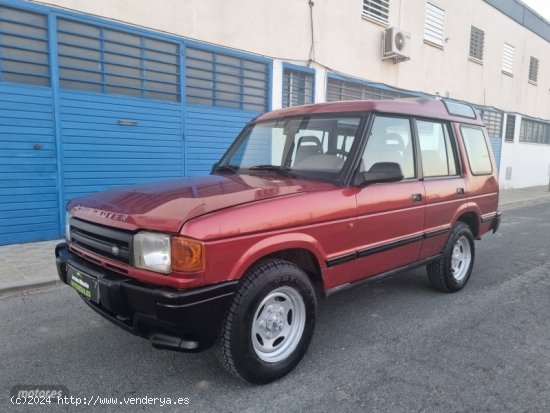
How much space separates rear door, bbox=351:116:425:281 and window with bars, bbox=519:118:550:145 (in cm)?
1902

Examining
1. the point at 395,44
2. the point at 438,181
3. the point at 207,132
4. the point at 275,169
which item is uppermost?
the point at 395,44

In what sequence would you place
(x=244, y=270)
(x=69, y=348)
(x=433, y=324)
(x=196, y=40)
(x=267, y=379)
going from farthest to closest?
(x=196, y=40)
(x=433, y=324)
(x=69, y=348)
(x=267, y=379)
(x=244, y=270)

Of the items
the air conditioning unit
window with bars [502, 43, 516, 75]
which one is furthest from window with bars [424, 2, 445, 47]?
window with bars [502, 43, 516, 75]

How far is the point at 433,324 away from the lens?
3.65 m

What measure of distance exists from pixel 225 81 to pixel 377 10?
19.2 ft

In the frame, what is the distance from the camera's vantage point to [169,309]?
2236mm

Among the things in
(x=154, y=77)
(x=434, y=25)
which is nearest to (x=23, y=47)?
(x=154, y=77)

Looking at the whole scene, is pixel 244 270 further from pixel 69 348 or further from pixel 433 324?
pixel 433 324

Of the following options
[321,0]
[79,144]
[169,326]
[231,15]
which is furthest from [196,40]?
[169,326]

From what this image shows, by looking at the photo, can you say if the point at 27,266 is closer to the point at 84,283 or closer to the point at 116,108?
the point at 116,108

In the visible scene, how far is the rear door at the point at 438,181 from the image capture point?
391cm

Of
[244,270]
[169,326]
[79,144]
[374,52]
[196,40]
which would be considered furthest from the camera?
[374,52]

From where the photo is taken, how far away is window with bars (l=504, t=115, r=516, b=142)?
61.1 ft

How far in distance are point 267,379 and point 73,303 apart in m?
2.47
